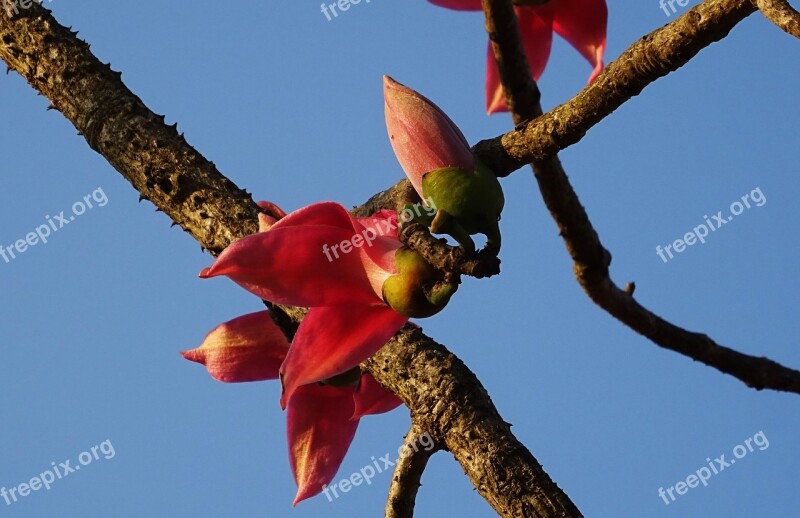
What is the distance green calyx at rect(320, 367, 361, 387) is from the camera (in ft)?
3.36

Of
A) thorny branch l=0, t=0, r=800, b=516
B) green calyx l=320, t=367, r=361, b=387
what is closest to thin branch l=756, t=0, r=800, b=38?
thorny branch l=0, t=0, r=800, b=516

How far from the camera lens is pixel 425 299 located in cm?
83

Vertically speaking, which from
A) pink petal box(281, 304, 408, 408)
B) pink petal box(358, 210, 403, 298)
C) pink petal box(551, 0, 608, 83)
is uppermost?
pink petal box(551, 0, 608, 83)

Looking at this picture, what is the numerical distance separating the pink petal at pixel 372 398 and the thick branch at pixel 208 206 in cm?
4

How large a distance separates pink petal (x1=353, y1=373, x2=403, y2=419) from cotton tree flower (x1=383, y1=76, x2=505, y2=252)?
0.27 meters

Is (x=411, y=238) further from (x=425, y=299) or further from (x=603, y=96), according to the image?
(x=603, y=96)

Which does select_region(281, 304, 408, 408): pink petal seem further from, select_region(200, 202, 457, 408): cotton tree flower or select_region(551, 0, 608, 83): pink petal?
select_region(551, 0, 608, 83): pink petal

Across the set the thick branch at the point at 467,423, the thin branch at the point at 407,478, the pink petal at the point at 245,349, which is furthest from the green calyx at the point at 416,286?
the thin branch at the point at 407,478

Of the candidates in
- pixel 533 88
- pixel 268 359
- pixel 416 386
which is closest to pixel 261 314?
pixel 268 359

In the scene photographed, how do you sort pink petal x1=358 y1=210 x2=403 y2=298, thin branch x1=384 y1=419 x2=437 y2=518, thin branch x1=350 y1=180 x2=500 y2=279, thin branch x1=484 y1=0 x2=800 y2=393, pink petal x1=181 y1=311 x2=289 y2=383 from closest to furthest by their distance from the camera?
1. thin branch x1=350 y1=180 x2=500 y2=279
2. pink petal x1=358 y1=210 x2=403 y2=298
3. pink petal x1=181 y1=311 x2=289 y2=383
4. thin branch x1=384 y1=419 x2=437 y2=518
5. thin branch x1=484 y1=0 x2=800 y2=393

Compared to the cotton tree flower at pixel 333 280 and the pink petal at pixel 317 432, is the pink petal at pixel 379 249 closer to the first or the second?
the cotton tree flower at pixel 333 280

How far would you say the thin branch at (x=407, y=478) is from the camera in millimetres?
1225

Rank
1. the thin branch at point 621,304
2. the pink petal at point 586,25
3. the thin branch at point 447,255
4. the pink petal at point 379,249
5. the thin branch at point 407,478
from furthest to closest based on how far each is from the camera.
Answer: the thin branch at point 621,304 < the pink petal at point 586,25 < the thin branch at point 407,478 < the pink petal at point 379,249 < the thin branch at point 447,255

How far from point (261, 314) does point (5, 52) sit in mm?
517
